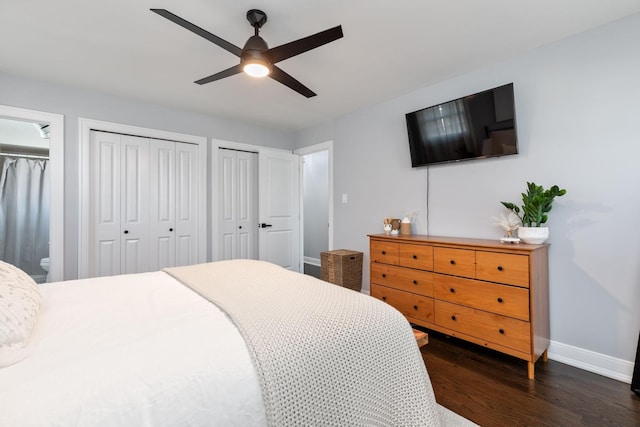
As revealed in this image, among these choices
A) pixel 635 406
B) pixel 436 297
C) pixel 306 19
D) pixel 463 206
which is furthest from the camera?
pixel 463 206

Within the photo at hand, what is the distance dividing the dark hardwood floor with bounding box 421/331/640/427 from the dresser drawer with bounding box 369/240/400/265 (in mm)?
843

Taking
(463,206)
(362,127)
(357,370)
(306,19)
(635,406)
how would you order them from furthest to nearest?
1. (362,127)
2. (463,206)
3. (306,19)
4. (635,406)
5. (357,370)

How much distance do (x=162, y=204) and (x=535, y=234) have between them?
3751mm

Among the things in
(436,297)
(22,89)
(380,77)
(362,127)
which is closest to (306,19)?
(380,77)

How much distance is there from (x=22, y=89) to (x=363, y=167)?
3525mm

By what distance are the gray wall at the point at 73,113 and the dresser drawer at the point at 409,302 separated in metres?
3.03

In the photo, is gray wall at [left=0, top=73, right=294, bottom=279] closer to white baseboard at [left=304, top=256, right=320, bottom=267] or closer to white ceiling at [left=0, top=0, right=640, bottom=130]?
white ceiling at [left=0, top=0, right=640, bottom=130]

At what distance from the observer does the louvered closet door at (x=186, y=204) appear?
3.69m

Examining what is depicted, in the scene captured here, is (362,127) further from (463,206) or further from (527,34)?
(527,34)

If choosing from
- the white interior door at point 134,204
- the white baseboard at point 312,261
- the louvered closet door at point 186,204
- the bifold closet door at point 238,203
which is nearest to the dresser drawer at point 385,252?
the bifold closet door at point 238,203

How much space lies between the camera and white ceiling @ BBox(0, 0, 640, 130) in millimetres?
1840

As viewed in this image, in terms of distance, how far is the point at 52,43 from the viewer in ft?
7.30

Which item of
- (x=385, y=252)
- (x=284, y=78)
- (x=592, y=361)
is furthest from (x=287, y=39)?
(x=592, y=361)

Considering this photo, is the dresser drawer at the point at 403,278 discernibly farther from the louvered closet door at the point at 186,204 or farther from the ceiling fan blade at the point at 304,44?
the louvered closet door at the point at 186,204
